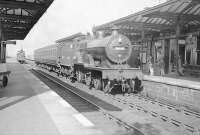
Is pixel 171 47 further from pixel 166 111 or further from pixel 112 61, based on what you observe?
pixel 166 111

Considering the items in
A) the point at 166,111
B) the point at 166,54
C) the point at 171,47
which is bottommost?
the point at 166,111

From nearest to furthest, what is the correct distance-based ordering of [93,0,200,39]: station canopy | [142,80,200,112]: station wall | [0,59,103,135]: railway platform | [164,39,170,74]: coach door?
[0,59,103,135]: railway platform < [142,80,200,112]: station wall < [93,0,200,39]: station canopy < [164,39,170,74]: coach door

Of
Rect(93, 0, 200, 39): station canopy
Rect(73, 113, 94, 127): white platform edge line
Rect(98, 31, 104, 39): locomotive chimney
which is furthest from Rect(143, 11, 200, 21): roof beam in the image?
Rect(73, 113, 94, 127): white platform edge line

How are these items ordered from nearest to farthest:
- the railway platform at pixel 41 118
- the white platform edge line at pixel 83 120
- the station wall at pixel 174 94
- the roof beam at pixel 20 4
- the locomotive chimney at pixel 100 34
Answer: the railway platform at pixel 41 118, the white platform edge line at pixel 83 120, the station wall at pixel 174 94, the roof beam at pixel 20 4, the locomotive chimney at pixel 100 34

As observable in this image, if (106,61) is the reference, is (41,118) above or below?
below

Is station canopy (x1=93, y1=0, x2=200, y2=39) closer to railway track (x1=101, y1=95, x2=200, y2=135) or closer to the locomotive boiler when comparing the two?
the locomotive boiler

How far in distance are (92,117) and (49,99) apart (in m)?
3.62

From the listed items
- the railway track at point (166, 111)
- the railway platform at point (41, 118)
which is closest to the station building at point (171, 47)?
the railway track at point (166, 111)

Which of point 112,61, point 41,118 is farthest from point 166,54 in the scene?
point 41,118

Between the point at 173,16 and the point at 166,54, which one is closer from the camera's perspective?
the point at 173,16

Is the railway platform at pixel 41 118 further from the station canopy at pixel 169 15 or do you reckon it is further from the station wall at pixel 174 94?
the station canopy at pixel 169 15

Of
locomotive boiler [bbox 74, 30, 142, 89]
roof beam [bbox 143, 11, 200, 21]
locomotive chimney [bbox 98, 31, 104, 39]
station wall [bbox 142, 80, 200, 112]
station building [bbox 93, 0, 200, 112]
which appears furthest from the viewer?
roof beam [bbox 143, 11, 200, 21]

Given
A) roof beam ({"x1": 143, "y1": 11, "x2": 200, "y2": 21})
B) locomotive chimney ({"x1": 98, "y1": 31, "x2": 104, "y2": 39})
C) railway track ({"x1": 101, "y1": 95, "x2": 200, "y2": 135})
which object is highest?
roof beam ({"x1": 143, "y1": 11, "x2": 200, "y2": 21})

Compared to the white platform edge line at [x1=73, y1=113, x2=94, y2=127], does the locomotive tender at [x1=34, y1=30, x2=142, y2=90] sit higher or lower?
higher
